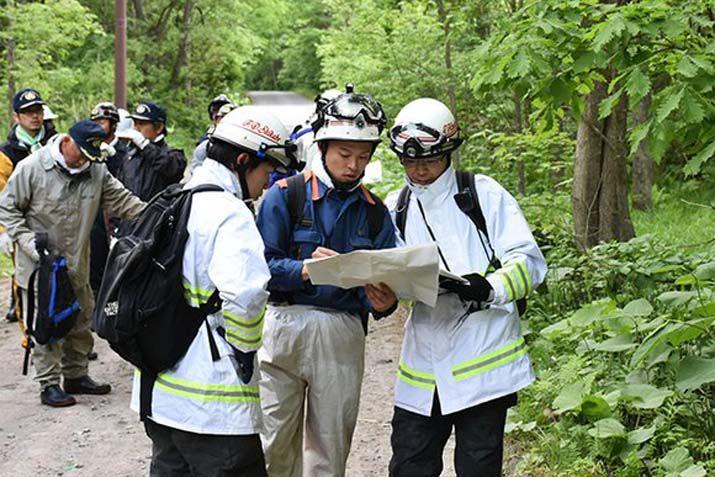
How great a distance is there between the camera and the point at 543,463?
5539 millimetres

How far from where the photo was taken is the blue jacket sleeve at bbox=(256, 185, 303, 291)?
4098 mm

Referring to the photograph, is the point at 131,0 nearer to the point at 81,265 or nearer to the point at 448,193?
the point at 81,265

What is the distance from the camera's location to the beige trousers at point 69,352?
7164mm

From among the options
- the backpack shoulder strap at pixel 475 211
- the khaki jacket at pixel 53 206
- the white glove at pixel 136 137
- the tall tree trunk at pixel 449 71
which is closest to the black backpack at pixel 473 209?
the backpack shoulder strap at pixel 475 211

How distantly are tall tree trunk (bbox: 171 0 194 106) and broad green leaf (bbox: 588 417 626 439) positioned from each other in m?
34.4

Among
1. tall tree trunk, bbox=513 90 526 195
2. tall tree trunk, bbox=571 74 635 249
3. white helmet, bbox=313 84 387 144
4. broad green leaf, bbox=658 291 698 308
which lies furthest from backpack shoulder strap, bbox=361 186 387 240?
tall tree trunk, bbox=513 90 526 195

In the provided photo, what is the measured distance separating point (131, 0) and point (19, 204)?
33908mm

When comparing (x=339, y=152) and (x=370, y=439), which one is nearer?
(x=339, y=152)

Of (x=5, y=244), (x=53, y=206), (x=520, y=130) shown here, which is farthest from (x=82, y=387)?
(x=520, y=130)

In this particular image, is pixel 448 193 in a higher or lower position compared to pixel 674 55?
lower

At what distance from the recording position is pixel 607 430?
5.13 meters

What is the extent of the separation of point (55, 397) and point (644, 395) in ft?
14.7

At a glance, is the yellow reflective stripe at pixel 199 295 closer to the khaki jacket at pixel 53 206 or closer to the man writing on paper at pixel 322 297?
the man writing on paper at pixel 322 297

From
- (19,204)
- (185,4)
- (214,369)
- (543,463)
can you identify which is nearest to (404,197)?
(214,369)
